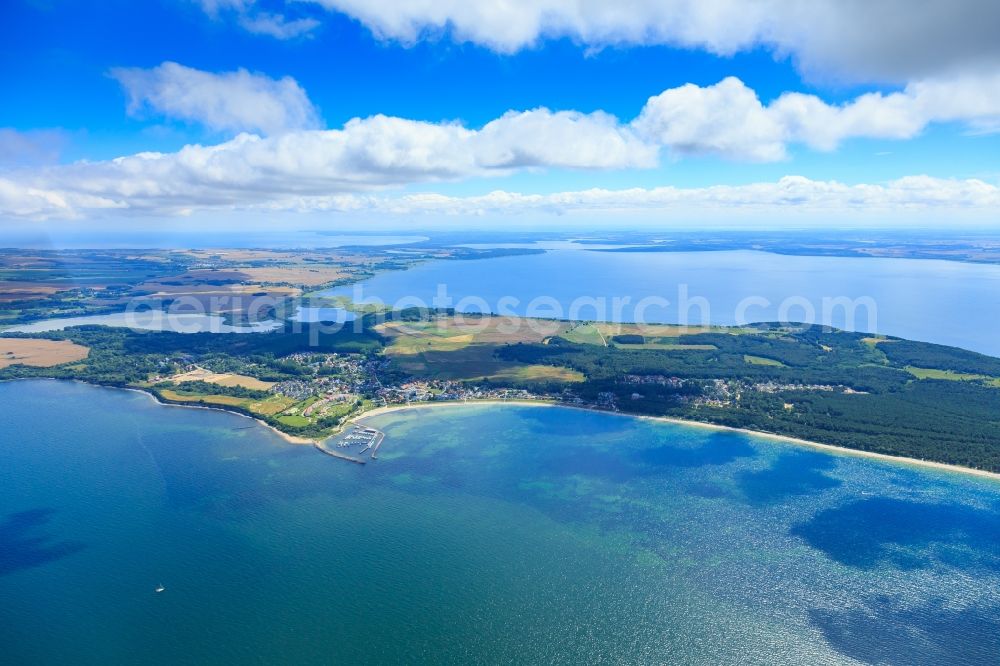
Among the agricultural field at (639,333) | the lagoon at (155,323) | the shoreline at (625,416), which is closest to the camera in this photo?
the shoreline at (625,416)

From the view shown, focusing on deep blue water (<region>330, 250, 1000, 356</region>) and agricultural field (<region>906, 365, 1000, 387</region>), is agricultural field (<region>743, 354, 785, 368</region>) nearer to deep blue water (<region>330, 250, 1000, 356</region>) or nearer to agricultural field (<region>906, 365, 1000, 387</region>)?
agricultural field (<region>906, 365, 1000, 387</region>)

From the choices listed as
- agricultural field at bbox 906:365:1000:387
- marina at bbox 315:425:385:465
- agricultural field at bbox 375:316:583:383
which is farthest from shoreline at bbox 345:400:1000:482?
agricultural field at bbox 906:365:1000:387

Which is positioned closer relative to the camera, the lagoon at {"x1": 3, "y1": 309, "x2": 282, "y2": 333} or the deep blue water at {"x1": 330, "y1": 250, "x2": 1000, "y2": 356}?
the lagoon at {"x1": 3, "y1": 309, "x2": 282, "y2": 333}

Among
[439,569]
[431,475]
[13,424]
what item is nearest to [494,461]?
[431,475]

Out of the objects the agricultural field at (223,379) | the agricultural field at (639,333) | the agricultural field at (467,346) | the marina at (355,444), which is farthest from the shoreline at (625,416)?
the agricultural field at (639,333)

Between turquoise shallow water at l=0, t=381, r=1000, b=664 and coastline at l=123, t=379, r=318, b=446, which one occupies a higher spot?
coastline at l=123, t=379, r=318, b=446

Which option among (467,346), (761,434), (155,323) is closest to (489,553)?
(761,434)

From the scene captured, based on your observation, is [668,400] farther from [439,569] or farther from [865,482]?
[439,569]

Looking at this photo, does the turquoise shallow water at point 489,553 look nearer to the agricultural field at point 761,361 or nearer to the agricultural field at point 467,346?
the agricultural field at point 467,346
